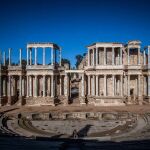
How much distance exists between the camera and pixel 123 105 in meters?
44.6

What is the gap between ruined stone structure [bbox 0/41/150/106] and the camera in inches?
1815

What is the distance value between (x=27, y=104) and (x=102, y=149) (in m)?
37.3

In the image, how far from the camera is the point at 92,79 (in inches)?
1902

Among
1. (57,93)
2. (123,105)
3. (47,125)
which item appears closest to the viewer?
(47,125)

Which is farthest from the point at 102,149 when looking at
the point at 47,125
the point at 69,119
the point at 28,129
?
the point at 69,119

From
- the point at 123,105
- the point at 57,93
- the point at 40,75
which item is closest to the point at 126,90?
the point at 123,105

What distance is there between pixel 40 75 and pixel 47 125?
19356 millimetres

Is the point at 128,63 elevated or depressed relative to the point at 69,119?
elevated

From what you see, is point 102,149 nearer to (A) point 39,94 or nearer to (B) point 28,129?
(B) point 28,129

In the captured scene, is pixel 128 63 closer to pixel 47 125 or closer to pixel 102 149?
pixel 47 125

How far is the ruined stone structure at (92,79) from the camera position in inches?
1815

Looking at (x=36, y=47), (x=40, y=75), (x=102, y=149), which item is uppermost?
(x=36, y=47)

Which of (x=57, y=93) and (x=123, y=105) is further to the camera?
(x=57, y=93)

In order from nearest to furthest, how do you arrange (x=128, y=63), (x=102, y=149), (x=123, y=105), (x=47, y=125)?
1. (x=102, y=149)
2. (x=47, y=125)
3. (x=123, y=105)
4. (x=128, y=63)
